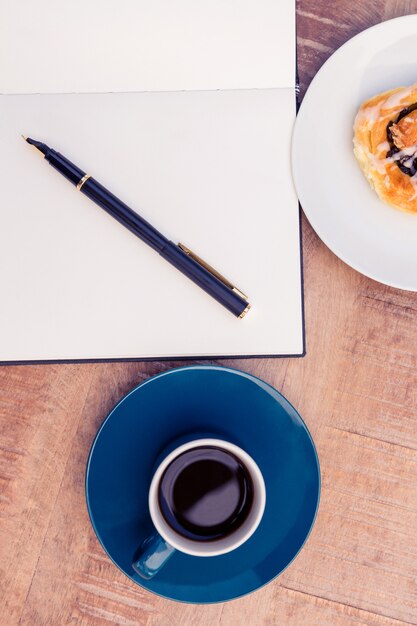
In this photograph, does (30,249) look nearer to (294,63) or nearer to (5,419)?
(5,419)

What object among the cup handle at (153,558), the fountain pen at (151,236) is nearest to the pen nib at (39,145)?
the fountain pen at (151,236)

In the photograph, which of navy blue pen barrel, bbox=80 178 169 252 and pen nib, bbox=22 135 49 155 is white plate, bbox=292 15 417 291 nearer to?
navy blue pen barrel, bbox=80 178 169 252

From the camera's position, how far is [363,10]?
1.98 ft

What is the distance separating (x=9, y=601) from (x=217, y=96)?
613 mm

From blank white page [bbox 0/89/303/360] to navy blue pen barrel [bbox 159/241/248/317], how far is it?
16 millimetres

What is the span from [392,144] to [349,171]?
0.17ft

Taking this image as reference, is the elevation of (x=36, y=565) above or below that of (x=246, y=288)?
below

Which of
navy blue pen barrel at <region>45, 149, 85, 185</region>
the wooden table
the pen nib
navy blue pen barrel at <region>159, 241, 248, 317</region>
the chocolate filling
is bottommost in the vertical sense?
the wooden table

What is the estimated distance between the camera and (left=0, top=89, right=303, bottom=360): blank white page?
1.93ft

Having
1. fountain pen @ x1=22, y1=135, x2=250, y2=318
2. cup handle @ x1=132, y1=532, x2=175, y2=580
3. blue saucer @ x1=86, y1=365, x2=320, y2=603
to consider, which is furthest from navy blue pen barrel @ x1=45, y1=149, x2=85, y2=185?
cup handle @ x1=132, y1=532, x2=175, y2=580

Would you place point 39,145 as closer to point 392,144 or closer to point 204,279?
point 204,279

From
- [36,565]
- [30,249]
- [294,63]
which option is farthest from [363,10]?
[36,565]

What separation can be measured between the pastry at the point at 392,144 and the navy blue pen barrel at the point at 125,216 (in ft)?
0.75

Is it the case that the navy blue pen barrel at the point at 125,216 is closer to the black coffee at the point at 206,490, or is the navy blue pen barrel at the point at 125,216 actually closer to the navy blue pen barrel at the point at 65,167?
the navy blue pen barrel at the point at 65,167
